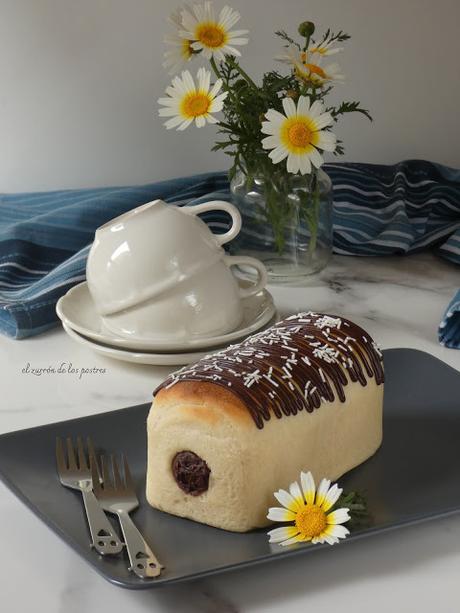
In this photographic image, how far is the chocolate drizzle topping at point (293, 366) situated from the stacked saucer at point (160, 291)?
0.64 ft

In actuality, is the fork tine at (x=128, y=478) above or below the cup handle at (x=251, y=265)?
above

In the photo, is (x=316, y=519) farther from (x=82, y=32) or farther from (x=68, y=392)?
(x=82, y=32)

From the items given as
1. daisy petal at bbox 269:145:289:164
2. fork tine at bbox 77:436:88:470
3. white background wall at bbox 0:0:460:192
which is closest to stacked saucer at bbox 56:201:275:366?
daisy petal at bbox 269:145:289:164

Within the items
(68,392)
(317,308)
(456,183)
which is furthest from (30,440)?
(456,183)

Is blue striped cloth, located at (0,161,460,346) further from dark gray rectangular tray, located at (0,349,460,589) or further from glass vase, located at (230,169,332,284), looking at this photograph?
dark gray rectangular tray, located at (0,349,460,589)

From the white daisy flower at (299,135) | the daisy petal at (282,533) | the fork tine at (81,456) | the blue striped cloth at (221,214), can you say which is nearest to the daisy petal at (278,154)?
the white daisy flower at (299,135)

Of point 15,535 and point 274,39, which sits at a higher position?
point 274,39

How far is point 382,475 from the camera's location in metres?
0.95

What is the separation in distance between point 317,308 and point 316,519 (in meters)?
0.65

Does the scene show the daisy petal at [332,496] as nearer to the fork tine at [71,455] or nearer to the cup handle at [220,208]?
the fork tine at [71,455]

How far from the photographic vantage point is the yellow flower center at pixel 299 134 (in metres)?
1.30

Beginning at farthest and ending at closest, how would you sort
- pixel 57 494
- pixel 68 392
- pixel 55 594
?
1. pixel 68 392
2. pixel 57 494
3. pixel 55 594

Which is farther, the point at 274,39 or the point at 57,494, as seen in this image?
the point at 274,39

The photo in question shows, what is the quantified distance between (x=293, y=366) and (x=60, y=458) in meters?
0.23
